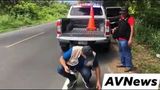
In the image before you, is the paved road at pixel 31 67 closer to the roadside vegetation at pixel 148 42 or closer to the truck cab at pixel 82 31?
the truck cab at pixel 82 31

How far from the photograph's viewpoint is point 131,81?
6840 millimetres

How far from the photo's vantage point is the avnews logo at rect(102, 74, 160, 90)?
22.2ft

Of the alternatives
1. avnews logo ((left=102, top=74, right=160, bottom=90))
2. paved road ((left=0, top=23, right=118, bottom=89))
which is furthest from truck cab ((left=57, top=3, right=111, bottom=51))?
avnews logo ((left=102, top=74, right=160, bottom=90))

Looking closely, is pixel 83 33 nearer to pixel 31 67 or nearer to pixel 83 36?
pixel 83 36

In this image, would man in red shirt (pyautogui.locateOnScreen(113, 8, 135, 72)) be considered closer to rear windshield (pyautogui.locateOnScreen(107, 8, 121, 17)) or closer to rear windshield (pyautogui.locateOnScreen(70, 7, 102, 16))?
rear windshield (pyautogui.locateOnScreen(70, 7, 102, 16))

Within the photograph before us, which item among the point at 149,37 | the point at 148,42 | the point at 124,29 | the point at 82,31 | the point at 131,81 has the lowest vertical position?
the point at 148,42

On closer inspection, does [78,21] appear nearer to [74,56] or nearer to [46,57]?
[46,57]

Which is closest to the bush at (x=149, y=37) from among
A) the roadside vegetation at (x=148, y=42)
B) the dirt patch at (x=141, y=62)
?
the roadside vegetation at (x=148, y=42)

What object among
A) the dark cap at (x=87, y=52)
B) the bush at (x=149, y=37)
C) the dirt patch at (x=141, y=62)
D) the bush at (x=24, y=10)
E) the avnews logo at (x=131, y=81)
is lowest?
the bush at (x=24, y=10)

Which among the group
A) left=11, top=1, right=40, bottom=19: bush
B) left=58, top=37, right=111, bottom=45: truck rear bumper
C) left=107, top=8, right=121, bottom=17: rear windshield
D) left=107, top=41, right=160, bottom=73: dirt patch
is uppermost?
left=58, top=37, right=111, bottom=45: truck rear bumper

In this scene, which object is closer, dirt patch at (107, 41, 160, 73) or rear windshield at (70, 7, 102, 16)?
dirt patch at (107, 41, 160, 73)

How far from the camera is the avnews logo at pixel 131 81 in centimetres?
677

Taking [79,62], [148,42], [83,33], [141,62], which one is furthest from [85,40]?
[79,62]

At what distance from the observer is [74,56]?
9367mm
